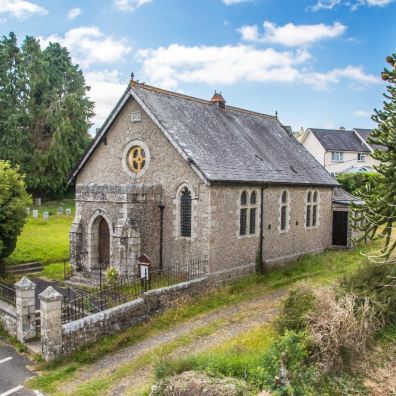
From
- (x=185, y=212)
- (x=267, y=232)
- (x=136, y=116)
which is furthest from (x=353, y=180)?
(x=136, y=116)

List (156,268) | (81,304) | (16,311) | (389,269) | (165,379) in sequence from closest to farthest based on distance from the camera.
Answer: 1. (165,379)
2. (389,269)
3. (16,311)
4. (81,304)
5. (156,268)

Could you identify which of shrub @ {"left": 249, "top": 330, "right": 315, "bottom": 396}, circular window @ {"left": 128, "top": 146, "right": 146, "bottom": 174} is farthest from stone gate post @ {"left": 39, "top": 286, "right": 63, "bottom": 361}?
circular window @ {"left": 128, "top": 146, "right": 146, "bottom": 174}

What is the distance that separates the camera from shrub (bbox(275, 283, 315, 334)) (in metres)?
11.1

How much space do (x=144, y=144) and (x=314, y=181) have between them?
11161 millimetres

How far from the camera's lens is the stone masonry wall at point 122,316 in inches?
496

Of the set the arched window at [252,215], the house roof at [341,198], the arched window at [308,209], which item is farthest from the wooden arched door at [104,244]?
the house roof at [341,198]

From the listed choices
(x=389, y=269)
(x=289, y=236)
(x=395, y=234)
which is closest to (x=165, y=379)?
(x=389, y=269)

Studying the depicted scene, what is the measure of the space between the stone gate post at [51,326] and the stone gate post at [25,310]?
1572mm

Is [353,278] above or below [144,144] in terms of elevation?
below

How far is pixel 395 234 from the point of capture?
3119 centimetres

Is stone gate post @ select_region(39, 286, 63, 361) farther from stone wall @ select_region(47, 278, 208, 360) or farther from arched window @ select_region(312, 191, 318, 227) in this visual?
arched window @ select_region(312, 191, 318, 227)

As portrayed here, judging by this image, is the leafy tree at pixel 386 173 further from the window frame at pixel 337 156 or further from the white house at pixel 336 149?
the window frame at pixel 337 156

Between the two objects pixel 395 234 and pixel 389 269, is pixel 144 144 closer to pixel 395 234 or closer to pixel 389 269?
pixel 389 269

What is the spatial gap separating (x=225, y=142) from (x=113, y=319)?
11289mm
